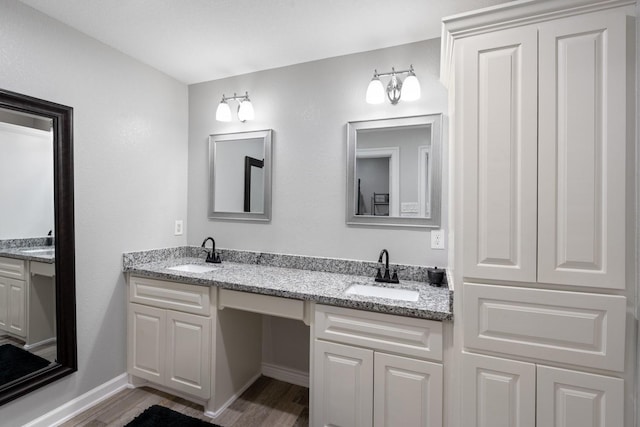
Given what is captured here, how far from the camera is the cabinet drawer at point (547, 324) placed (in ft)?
3.68

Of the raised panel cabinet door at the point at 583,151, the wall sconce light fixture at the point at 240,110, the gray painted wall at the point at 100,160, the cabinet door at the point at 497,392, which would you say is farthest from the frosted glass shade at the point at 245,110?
the cabinet door at the point at 497,392

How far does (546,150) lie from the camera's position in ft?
3.93

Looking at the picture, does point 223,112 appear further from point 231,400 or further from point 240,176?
point 231,400

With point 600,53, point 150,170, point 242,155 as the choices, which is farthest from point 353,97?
point 150,170

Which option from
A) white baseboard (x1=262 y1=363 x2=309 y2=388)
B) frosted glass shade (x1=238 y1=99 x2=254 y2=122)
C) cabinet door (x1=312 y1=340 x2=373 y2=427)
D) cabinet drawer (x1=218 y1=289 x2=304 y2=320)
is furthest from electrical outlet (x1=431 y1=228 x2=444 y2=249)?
frosted glass shade (x1=238 y1=99 x2=254 y2=122)

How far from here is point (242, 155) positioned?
2.45 metres

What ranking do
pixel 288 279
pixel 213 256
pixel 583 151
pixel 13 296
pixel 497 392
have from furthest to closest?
pixel 213 256 → pixel 288 279 → pixel 13 296 → pixel 497 392 → pixel 583 151

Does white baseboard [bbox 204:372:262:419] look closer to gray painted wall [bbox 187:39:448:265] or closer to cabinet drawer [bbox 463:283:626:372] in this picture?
gray painted wall [bbox 187:39:448:265]

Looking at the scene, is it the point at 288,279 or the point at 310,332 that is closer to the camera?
the point at 310,332

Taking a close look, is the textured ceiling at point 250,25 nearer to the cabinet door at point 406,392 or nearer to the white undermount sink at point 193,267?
the white undermount sink at point 193,267

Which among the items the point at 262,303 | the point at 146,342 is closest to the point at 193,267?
the point at 146,342

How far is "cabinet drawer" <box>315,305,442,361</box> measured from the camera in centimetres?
137

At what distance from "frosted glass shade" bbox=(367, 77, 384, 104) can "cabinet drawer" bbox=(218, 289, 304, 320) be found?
1.31 meters

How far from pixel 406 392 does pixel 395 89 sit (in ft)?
5.53
